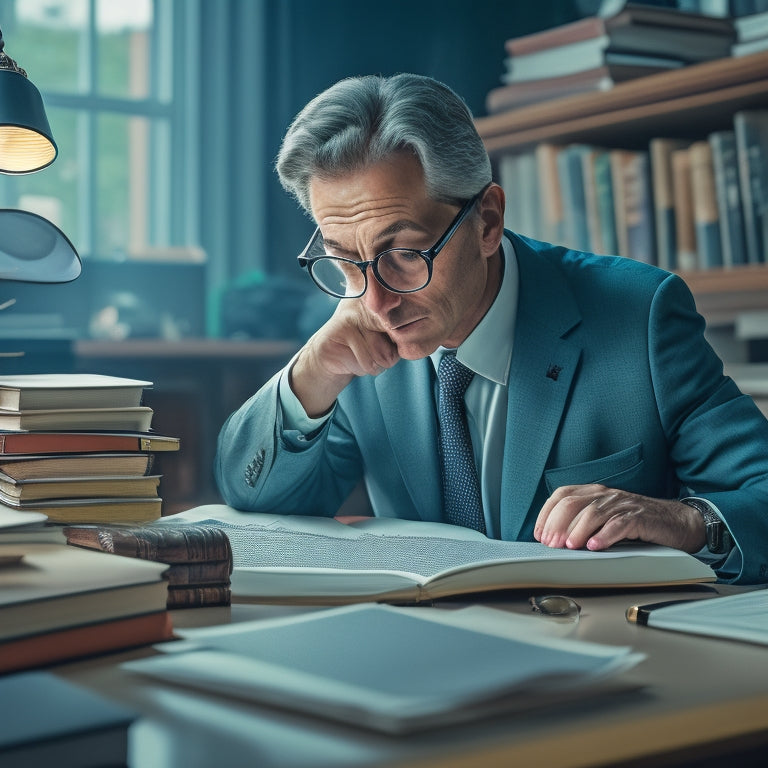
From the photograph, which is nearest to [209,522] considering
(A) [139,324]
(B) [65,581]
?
(B) [65,581]

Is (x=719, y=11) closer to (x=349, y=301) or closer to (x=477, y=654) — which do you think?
(x=349, y=301)

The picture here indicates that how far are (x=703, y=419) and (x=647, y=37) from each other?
1317 millimetres

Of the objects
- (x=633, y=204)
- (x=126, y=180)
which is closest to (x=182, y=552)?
(x=633, y=204)

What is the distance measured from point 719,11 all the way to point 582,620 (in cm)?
203

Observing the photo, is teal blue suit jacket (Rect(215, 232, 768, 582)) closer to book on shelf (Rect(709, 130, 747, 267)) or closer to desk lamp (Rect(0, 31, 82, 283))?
desk lamp (Rect(0, 31, 82, 283))

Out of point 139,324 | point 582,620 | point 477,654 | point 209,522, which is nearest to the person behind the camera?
point 477,654

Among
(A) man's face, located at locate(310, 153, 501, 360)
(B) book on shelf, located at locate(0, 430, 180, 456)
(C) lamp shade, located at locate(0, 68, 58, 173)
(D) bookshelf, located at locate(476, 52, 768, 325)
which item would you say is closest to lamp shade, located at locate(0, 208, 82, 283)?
(C) lamp shade, located at locate(0, 68, 58, 173)

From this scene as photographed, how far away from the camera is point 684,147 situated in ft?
8.00

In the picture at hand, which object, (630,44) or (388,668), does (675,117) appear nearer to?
(630,44)

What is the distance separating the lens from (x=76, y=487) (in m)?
1.02

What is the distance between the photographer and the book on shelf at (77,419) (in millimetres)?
1035

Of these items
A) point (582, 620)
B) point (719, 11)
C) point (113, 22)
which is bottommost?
point (582, 620)

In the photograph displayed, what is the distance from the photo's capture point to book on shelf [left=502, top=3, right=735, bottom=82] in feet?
7.88

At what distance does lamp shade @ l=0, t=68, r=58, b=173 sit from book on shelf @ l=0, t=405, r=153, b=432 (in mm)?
418
